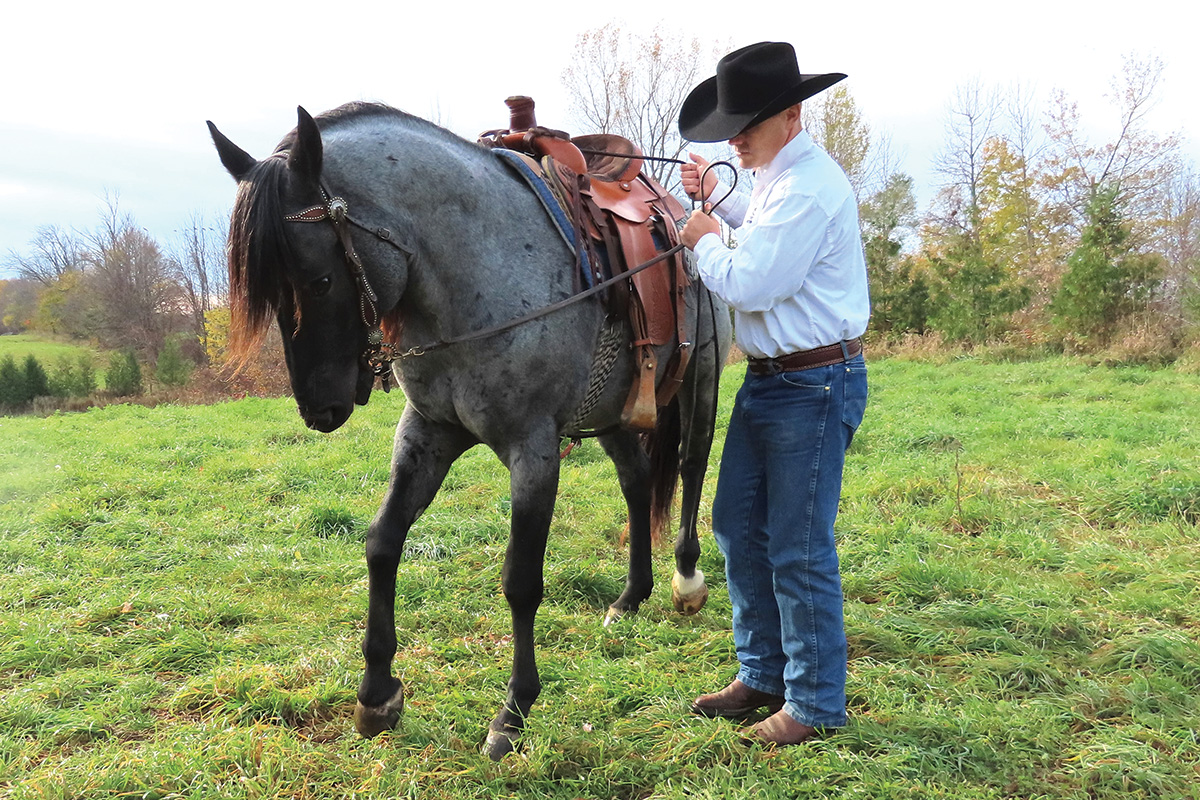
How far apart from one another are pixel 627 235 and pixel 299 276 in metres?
1.31

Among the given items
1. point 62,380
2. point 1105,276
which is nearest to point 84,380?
point 62,380

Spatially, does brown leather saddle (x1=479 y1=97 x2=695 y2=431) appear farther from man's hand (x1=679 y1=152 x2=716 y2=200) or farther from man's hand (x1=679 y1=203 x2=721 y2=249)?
man's hand (x1=679 y1=203 x2=721 y2=249)

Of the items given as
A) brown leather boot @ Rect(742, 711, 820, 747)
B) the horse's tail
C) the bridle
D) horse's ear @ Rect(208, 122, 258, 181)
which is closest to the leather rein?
the bridle

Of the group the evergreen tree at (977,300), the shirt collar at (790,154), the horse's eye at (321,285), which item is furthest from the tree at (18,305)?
the shirt collar at (790,154)

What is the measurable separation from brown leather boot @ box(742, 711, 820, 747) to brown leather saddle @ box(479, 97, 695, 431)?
1.16 m

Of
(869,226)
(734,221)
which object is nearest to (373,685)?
(734,221)

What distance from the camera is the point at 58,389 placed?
1792 centimetres

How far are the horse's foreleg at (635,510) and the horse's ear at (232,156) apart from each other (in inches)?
80.0

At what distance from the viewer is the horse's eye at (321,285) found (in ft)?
7.09

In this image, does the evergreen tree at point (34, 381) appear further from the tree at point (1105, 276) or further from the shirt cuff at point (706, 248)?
the tree at point (1105, 276)

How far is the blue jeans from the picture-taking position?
2402 millimetres

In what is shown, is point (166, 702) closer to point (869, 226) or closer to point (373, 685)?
point (373, 685)

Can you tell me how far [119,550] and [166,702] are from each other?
227 centimetres

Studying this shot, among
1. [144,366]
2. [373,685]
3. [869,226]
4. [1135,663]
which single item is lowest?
[1135,663]
